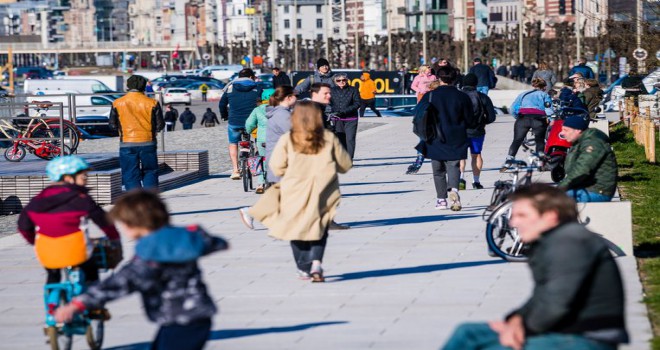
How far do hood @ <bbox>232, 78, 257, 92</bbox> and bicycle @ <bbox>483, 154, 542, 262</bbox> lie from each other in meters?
8.38

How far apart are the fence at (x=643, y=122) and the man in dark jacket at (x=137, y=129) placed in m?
10.6

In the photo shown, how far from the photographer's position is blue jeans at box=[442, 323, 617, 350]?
6195 millimetres

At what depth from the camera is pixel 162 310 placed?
260 inches

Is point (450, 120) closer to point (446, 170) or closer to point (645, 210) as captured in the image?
point (446, 170)

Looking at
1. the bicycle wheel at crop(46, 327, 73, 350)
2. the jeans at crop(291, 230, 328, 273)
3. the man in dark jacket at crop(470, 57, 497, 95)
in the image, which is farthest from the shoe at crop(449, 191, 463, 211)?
the man in dark jacket at crop(470, 57, 497, 95)

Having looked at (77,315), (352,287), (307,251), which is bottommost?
(352,287)

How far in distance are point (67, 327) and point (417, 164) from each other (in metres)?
14.1

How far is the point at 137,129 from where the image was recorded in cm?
1545

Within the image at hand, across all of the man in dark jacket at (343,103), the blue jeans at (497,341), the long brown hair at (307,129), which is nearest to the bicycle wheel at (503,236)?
the long brown hair at (307,129)

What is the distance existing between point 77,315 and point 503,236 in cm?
498

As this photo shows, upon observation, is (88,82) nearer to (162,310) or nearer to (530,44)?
(530,44)

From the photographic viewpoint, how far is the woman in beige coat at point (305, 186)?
10914 mm

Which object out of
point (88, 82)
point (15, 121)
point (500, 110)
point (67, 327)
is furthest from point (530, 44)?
point (67, 327)

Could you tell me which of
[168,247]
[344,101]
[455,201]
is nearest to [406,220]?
[455,201]
